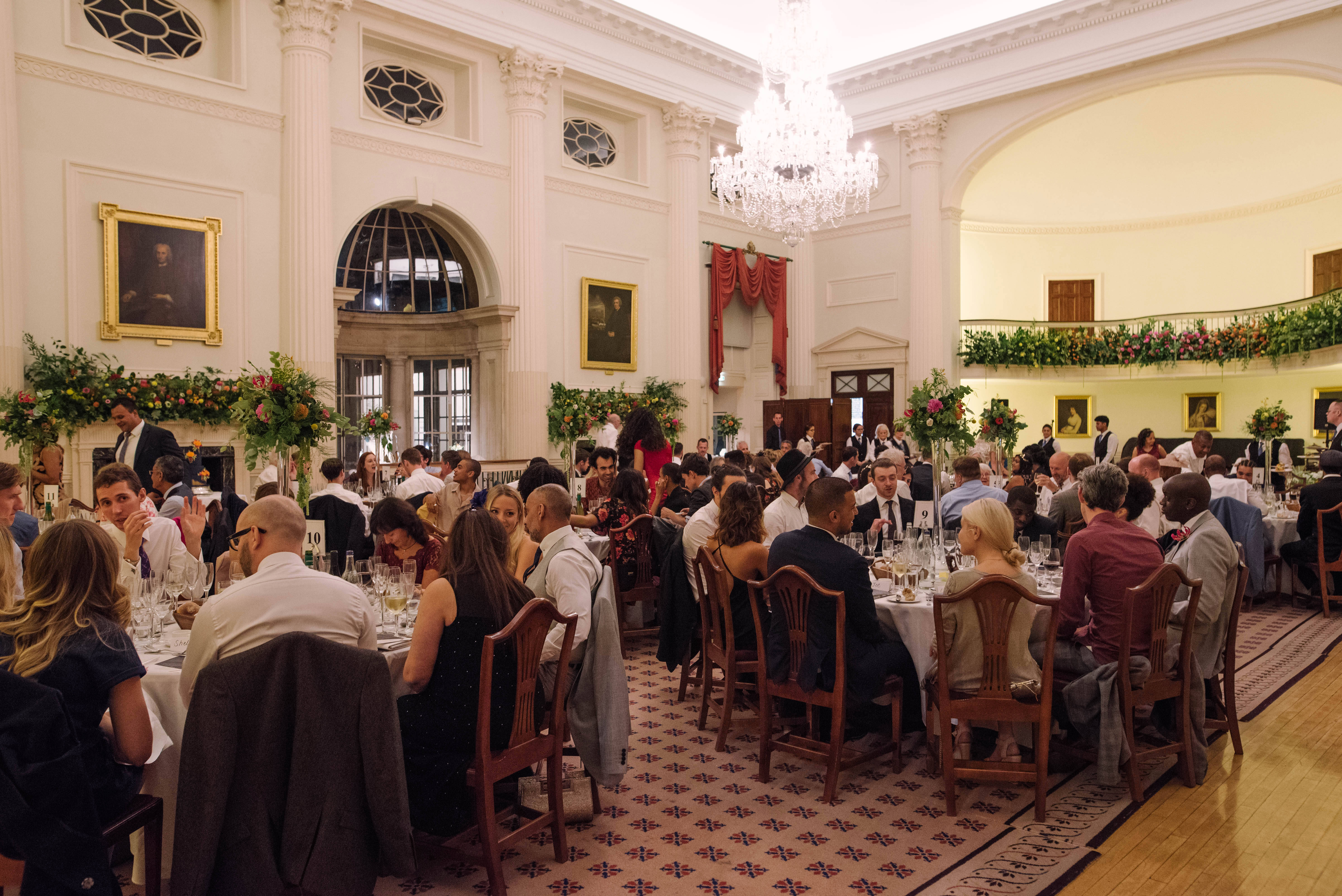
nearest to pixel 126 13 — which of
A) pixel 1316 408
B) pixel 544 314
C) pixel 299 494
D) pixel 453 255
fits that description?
pixel 453 255

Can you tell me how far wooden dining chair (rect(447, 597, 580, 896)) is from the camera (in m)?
2.97

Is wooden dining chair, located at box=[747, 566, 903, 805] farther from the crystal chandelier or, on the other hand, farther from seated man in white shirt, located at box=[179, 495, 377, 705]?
the crystal chandelier

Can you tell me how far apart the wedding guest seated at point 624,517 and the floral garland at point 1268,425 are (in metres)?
11.4

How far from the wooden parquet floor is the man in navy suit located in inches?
43.5

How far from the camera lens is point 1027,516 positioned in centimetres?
554

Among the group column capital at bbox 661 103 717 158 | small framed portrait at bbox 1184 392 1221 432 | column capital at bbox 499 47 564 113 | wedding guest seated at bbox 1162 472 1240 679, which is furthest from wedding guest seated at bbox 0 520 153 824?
small framed portrait at bbox 1184 392 1221 432

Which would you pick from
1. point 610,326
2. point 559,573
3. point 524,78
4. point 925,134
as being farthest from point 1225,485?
point 524,78

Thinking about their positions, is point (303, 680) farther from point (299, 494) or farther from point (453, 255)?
point (453, 255)

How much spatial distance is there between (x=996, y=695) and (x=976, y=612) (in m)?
0.37

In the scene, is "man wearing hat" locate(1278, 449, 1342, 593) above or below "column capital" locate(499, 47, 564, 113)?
below

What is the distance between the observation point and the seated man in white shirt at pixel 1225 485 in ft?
24.5

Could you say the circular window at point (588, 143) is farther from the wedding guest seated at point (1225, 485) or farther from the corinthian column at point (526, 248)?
the wedding guest seated at point (1225, 485)

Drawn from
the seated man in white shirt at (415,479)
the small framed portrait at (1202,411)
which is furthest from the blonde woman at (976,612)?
the small framed portrait at (1202,411)

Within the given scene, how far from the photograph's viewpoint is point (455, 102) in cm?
1283
